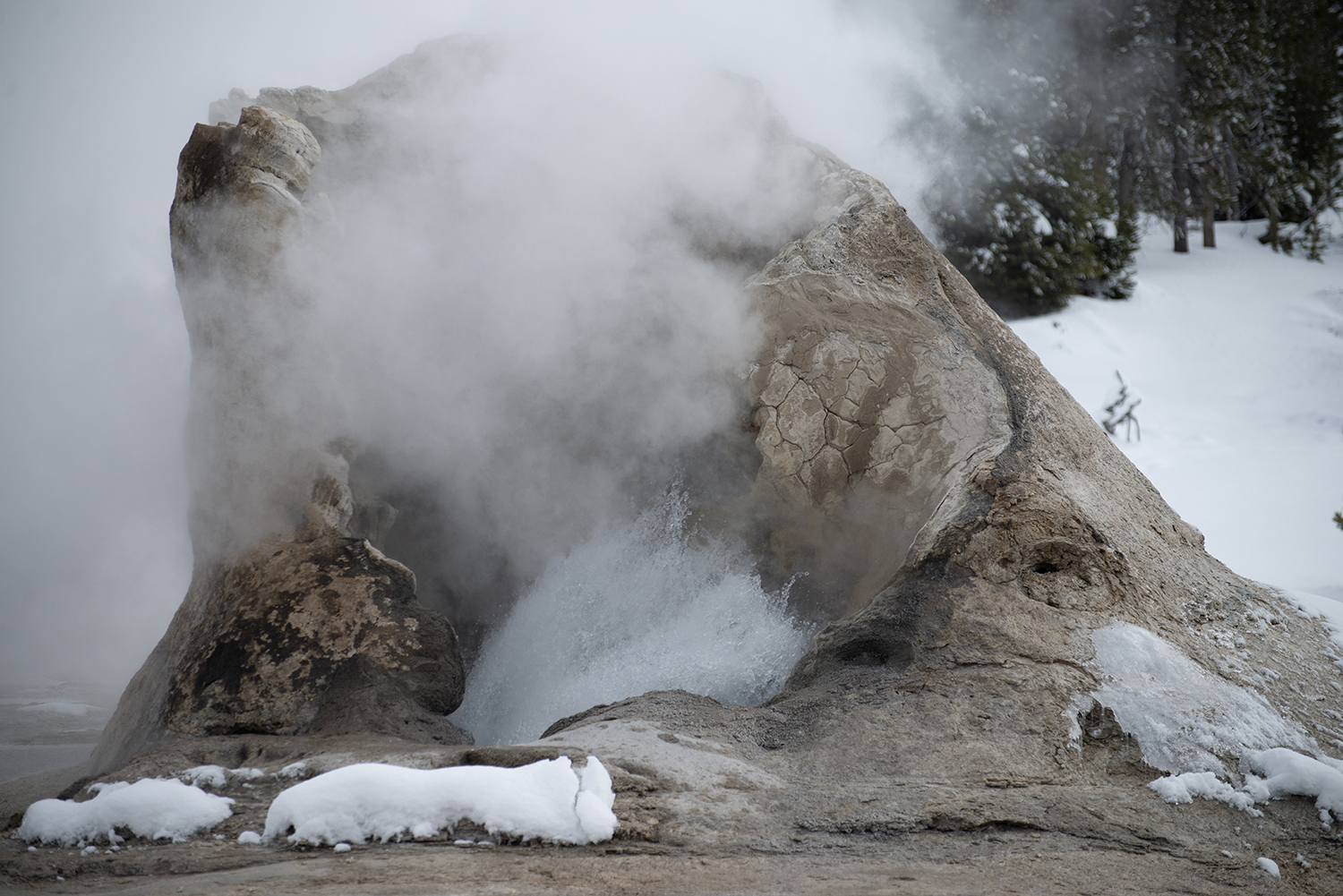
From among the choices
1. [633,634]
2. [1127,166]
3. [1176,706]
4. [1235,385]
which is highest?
[1127,166]

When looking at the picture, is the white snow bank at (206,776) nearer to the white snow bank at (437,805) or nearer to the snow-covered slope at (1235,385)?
the white snow bank at (437,805)

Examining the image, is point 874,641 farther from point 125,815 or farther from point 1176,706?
point 125,815

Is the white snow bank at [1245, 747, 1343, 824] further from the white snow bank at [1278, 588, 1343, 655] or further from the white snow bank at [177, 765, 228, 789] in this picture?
the white snow bank at [177, 765, 228, 789]

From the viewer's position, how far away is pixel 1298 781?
2.02m

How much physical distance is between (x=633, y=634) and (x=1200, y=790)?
1.92 m

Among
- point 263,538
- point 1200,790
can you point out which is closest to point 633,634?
point 263,538

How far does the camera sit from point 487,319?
3635 millimetres

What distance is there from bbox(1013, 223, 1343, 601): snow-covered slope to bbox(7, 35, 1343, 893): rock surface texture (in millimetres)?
3567

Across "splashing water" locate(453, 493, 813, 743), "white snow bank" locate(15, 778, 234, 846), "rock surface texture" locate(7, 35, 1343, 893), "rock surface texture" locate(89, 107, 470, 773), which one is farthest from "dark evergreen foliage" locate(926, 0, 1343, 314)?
"white snow bank" locate(15, 778, 234, 846)

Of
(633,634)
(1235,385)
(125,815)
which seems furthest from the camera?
(1235,385)

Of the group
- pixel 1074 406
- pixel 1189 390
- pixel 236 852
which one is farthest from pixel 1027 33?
pixel 236 852

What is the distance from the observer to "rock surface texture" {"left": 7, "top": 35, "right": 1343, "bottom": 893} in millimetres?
1769

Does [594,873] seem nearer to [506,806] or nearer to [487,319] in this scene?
[506,806]

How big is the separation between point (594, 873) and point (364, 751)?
962 mm
